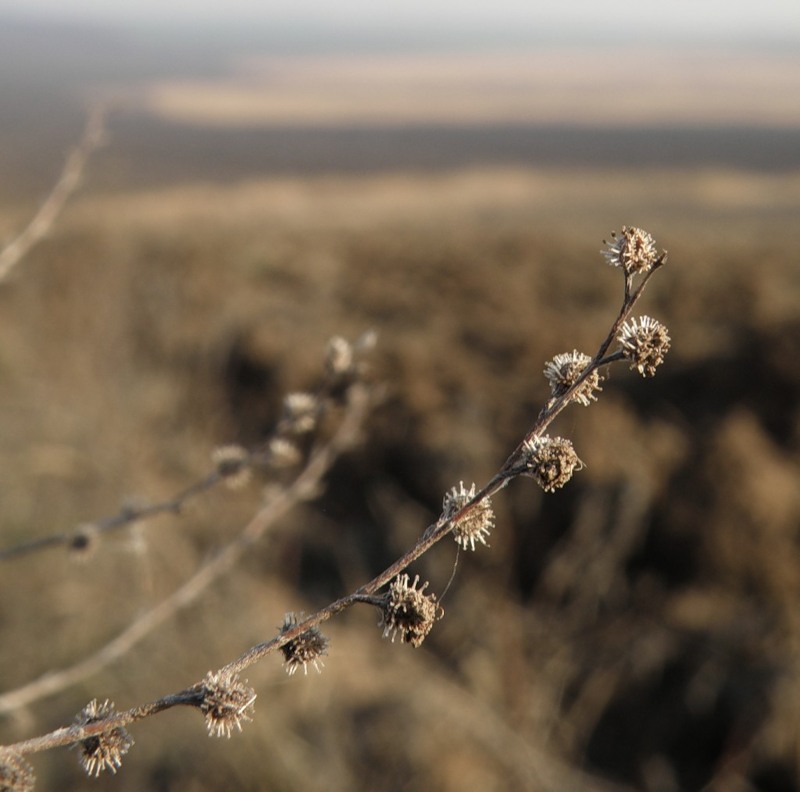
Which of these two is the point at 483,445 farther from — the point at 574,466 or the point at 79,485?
the point at 574,466

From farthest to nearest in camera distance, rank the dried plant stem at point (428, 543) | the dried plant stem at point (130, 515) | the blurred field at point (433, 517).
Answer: the blurred field at point (433, 517), the dried plant stem at point (130, 515), the dried plant stem at point (428, 543)

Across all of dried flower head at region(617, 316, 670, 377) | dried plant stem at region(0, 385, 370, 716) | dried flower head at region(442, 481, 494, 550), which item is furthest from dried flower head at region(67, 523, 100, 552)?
dried flower head at region(617, 316, 670, 377)

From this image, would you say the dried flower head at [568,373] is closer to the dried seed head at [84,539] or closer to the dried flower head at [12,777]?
A: the dried flower head at [12,777]

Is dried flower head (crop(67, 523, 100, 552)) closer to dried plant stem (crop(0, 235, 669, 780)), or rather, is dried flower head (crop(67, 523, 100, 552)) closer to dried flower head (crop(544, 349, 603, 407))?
dried plant stem (crop(0, 235, 669, 780))

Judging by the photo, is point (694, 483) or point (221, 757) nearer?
point (221, 757)

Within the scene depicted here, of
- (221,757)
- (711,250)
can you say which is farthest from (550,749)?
(711,250)

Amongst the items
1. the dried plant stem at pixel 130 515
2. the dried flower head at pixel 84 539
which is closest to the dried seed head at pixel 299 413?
the dried plant stem at pixel 130 515

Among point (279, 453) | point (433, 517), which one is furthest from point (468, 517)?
point (433, 517)
